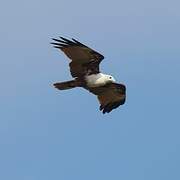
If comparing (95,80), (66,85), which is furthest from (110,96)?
(66,85)

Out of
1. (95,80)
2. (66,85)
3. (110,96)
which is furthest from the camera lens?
(110,96)

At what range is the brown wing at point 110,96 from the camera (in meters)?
52.2

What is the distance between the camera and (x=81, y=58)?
1994 inches

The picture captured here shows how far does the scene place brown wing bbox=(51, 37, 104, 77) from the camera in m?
50.0

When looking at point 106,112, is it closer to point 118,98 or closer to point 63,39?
point 118,98

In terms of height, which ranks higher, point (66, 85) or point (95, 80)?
point (95, 80)

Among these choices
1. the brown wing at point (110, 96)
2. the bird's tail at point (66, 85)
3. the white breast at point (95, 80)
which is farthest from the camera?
the brown wing at point (110, 96)

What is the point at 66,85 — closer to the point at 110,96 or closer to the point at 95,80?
the point at 95,80

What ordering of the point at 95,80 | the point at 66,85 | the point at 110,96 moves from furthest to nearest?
the point at 110,96 → the point at 95,80 → the point at 66,85

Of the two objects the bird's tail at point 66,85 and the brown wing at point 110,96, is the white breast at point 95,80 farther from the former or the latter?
the brown wing at point 110,96

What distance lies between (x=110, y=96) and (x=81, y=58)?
2628mm

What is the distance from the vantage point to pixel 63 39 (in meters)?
49.9

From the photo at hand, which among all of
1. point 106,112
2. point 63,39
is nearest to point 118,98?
point 106,112

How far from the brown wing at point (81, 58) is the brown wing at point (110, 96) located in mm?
1517
